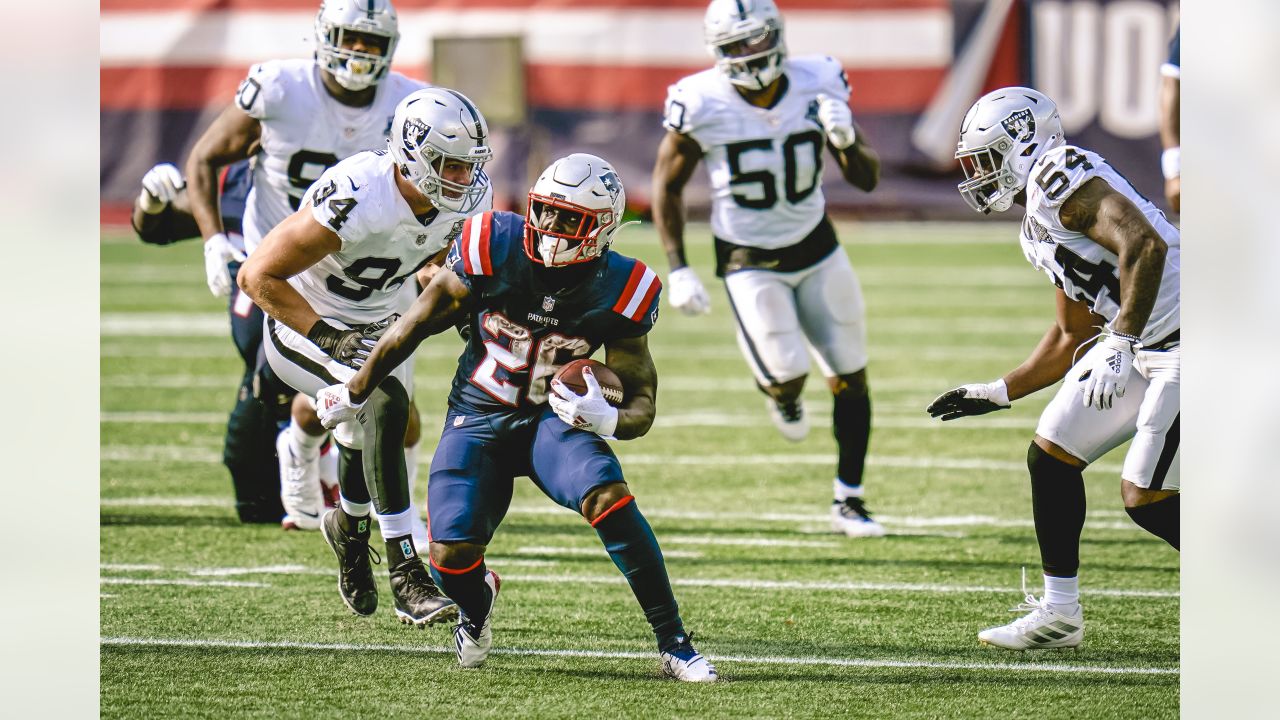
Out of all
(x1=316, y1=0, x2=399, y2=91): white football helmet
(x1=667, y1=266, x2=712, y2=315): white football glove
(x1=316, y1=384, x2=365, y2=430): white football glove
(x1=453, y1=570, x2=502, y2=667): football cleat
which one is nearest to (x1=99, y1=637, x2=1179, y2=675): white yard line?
(x1=453, y1=570, x2=502, y2=667): football cleat

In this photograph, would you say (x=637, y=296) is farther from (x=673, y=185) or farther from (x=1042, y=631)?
(x=673, y=185)

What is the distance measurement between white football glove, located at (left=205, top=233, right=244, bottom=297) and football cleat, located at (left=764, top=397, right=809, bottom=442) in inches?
71.4

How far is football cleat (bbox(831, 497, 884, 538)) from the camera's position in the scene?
4.81 m

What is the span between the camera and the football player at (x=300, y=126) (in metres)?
4.54

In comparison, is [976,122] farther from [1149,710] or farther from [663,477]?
[663,477]

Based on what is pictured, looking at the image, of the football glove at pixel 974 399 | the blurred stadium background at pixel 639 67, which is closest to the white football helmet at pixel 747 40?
the football glove at pixel 974 399

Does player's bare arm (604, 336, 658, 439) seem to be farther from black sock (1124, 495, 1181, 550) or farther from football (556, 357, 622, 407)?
black sock (1124, 495, 1181, 550)

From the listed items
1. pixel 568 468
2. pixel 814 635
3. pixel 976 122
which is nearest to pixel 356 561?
pixel 568 468

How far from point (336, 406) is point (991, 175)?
1.57 metres

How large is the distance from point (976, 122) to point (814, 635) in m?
1.25

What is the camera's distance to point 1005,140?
3.53 metres

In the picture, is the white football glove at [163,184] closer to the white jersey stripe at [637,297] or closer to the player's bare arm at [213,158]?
the player's bare arm at [213,158]

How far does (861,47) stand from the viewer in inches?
513

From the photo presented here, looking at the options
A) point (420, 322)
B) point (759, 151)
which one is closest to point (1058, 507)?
point (420, 322)
